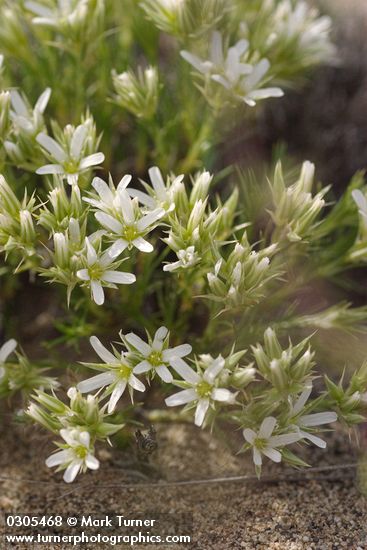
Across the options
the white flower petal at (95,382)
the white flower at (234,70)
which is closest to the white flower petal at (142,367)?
the white flower petal at (95,382)

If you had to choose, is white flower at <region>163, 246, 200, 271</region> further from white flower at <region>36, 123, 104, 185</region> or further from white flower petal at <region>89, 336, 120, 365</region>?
white flower at <region>36, 123, 104, 185</region>

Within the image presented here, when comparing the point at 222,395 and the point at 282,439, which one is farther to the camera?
the point at 282,439

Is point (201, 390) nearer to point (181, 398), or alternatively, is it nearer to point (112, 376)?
point (181, 398)

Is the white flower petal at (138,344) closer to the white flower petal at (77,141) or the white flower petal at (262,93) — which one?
the white flower petal at (77,141)

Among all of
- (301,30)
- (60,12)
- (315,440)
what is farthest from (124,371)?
(301,30)

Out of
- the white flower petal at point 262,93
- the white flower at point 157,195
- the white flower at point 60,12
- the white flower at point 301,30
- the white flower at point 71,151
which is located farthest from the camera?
the white flower at point 301,30

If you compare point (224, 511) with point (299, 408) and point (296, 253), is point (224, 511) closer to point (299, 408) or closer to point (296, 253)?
point (299, 408)

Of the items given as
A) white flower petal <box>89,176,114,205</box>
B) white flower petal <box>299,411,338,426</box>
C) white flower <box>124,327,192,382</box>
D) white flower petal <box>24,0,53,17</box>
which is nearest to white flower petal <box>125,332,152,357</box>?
white flower <box>124,327,192,382</box>
